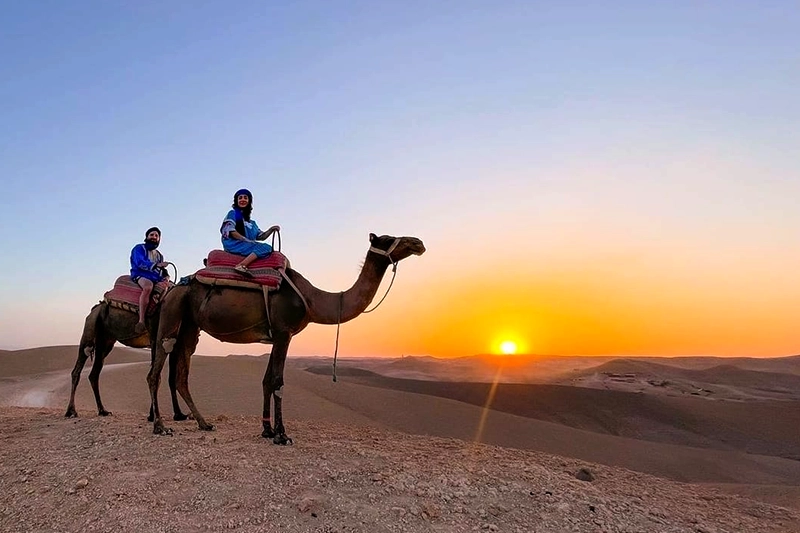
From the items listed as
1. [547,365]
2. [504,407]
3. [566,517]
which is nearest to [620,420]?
[504,407]

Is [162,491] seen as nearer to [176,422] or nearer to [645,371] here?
[176,422]

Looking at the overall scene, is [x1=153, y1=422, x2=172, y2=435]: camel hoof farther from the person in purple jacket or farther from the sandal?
the sandal

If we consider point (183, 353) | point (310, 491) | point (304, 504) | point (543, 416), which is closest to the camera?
point (304, 504)

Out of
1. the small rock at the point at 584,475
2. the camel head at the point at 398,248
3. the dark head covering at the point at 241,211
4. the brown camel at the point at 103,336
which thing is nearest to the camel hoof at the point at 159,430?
the brown camel at the point at 103,336

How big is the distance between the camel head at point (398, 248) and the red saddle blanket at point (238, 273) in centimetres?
164

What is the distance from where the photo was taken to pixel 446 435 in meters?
15.0

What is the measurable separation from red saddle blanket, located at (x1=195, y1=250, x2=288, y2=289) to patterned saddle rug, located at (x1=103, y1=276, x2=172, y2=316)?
5.31 feet

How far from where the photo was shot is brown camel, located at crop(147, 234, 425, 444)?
809cm

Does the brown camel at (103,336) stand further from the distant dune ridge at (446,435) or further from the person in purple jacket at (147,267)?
the distant dune ridge at (446,435)


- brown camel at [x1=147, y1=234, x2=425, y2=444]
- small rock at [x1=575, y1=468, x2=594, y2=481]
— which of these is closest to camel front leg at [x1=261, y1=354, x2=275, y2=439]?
brown camel at [x1=147, y1=234, x2=425, y2=444]

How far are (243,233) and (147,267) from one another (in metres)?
2.42

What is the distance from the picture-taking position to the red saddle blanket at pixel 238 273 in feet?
27.1

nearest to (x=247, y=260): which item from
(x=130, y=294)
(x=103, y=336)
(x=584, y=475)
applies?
(x=130, y=294)

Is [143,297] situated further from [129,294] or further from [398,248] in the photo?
[398,248]
